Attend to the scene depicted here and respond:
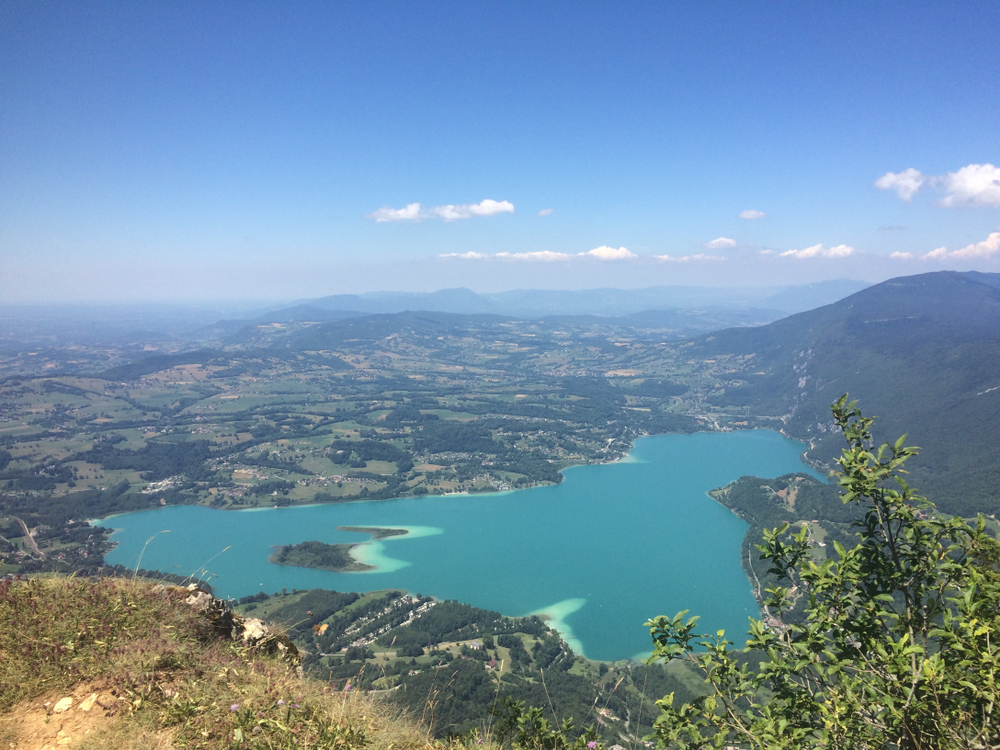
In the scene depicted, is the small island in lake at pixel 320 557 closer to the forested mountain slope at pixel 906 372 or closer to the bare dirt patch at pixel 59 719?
the bare dirt patch at pixel 59 719

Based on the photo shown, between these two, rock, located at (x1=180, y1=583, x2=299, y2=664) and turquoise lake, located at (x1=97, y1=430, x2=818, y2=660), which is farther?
turquoise lake, located at (x1=97, y1=430, x2=818, y2=660)

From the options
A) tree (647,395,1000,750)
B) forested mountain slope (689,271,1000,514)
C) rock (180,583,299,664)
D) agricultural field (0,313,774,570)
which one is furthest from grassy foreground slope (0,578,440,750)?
forested mountain slope (689,271,1000,514)

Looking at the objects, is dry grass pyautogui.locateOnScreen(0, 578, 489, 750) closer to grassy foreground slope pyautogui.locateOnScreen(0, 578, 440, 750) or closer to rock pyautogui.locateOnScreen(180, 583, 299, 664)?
grassy foreground slope pyautogui.locateOnScreen(0, 578, 440, 750)

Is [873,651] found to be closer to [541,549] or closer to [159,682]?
[159,682]

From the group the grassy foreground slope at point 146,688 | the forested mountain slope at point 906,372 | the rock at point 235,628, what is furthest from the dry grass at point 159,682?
the forested mountain slope at point 906,372

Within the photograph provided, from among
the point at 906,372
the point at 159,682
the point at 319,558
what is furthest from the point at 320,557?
the point at 906,372
